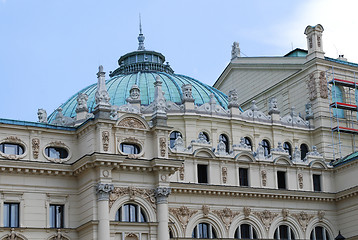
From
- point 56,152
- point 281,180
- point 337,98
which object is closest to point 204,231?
point 281,180

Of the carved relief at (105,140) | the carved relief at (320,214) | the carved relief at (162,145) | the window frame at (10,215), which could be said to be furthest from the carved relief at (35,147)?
the carved relief at (320,214)

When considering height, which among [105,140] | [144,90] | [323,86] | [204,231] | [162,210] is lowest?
[204,231]

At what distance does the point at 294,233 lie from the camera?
58.9 m

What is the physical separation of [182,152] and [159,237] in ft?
27.2

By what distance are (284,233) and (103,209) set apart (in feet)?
59.1

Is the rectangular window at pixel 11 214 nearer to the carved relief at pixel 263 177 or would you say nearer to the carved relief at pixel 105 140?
the carved relief at pixel 105 140

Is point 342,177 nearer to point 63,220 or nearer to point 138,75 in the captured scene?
point 138,75

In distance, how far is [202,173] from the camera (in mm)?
55969

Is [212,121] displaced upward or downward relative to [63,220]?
upward

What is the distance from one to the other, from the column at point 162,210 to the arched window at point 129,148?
10.2 ft

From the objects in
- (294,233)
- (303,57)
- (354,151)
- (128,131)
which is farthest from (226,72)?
(128,131)

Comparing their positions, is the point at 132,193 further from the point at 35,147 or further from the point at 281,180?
the point at 281,180

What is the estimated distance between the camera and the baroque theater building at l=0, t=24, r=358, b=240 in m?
47.9

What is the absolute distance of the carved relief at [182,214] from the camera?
53469 mm
